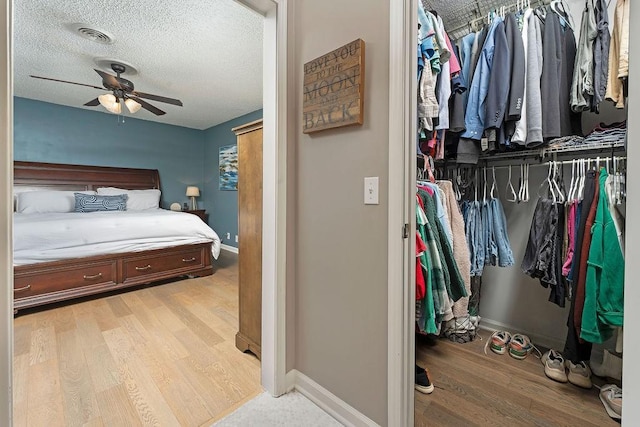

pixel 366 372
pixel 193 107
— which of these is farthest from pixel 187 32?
pixel 366 372

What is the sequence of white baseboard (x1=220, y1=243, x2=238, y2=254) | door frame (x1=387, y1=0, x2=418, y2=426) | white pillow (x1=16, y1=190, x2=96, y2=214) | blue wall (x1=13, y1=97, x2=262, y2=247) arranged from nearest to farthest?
door frame (x1=387, y1=0, x2=418, y2=426)
white pillow (x1=16, y1=190, x2=96, y2=214)
blue wall (x1=13, y1=97, x2=262, y2=247)
white baseboard (x1=220, y1=243, x2=238, y2=254)

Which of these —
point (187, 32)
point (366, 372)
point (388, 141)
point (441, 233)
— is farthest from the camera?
point (187, 32)

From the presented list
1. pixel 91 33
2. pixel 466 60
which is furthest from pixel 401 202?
pixel 91 33

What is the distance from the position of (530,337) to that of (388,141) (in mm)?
1876

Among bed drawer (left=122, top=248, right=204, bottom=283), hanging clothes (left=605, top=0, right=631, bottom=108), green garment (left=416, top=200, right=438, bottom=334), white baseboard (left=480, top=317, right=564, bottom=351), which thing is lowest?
A: white baseboard (left=480, top=317, right=564, bottom=351)

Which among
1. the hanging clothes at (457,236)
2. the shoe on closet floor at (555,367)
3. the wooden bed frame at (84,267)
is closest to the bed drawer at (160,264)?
the wooden bed frame at (84,267)

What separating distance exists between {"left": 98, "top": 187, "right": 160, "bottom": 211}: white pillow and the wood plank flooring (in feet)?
15.6

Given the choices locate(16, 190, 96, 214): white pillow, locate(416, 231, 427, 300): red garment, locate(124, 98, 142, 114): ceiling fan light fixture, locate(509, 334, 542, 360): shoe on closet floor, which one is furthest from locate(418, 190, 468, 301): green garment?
locate(16, 190, 96, 214): white pillow

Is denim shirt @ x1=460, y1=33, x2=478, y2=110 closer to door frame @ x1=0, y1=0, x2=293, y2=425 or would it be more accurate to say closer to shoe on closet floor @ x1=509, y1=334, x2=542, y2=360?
door frame @ x1=0, y1=0, x2=293, y2=425

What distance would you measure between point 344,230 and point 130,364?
63.2 inches

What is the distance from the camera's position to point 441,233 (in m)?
1.62

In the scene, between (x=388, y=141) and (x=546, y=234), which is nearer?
(x=388, y=141)

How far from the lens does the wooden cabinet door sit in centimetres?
178

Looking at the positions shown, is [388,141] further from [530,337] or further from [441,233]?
[530,337]
